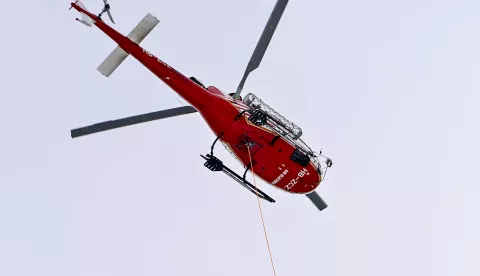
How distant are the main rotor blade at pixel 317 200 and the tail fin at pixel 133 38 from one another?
14.0 m

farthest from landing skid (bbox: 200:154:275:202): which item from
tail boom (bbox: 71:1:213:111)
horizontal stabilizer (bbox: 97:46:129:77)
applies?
horizontal stabilizer (bbox: 97:46:129:77)

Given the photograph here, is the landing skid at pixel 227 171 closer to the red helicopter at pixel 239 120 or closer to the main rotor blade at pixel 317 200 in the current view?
the red helicopter at pixel 239 120

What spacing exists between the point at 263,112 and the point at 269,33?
350 centimetres

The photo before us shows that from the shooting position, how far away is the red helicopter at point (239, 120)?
29203mm

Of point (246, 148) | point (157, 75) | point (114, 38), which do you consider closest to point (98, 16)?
point (114, 38)

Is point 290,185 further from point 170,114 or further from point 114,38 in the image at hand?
point 114,38

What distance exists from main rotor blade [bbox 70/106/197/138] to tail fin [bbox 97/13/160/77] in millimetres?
3445

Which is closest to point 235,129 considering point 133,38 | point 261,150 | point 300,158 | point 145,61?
point 261,150

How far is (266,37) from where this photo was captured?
30297 mm

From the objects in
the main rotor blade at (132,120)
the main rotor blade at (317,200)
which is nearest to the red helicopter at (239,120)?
the main rotor blade at (132,120)

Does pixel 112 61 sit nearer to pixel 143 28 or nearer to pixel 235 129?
pixel 143 28

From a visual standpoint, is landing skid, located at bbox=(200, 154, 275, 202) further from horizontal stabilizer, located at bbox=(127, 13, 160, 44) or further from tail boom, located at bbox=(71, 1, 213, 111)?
horizontal stabilizer, located at bbox=(127, 13, 160, 44)

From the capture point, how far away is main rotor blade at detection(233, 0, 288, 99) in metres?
29.6

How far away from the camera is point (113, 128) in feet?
109
